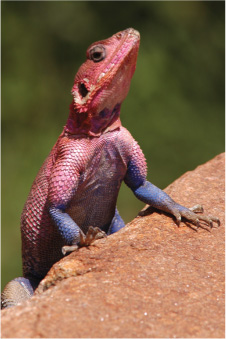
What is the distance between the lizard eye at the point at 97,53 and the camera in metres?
3.00

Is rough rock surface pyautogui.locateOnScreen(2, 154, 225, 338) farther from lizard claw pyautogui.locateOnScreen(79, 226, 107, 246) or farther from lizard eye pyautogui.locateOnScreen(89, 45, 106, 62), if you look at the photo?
lizard eye pyautogui.locateOnScreen(89, 45, 106, 62)

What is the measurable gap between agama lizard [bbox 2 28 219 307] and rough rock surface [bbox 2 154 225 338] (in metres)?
0.22

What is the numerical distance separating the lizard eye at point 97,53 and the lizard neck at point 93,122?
254mm

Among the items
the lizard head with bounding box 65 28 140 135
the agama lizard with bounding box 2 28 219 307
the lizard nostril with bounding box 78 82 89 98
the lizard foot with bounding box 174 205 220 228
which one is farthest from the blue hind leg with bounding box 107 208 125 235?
the lizard nostril with bounding box 78 82 89 98

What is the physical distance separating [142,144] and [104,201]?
3075 millimetres

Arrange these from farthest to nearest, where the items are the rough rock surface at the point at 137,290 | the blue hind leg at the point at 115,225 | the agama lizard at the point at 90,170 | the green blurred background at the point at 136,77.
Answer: the green blurred background at the point at 136,77
the blue hind leg at the point at 115,225
the agama lizard at the point at 90,170
the rough rock surface at the point at 137,290

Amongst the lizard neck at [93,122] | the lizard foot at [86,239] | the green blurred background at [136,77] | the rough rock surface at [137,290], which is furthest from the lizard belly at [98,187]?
the green blurred background at [136,77]

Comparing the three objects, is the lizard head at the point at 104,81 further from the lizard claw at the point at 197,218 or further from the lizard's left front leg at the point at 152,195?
the lizard claw at the point at 197,218

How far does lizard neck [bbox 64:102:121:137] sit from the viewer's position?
301cm

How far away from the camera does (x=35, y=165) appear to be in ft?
19.9

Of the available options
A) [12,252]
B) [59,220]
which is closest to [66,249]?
[59,220]

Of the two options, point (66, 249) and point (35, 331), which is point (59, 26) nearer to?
point (66, 249)

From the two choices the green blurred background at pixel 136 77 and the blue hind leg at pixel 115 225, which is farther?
the green blurred background at pixel 136 77

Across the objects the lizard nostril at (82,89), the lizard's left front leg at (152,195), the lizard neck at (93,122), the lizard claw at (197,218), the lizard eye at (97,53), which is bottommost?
the lizard claw at (197,218)
